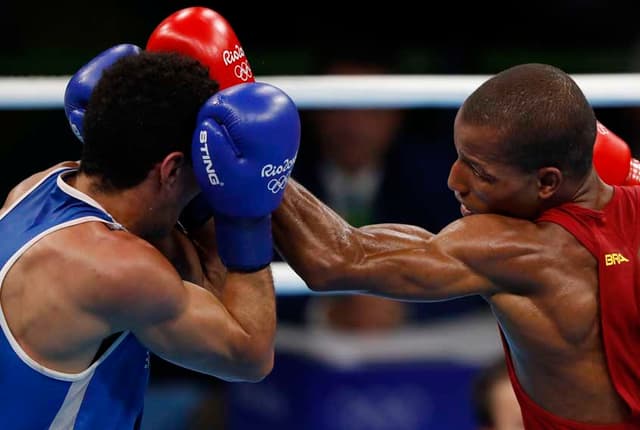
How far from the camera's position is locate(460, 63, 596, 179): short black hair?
1.96m

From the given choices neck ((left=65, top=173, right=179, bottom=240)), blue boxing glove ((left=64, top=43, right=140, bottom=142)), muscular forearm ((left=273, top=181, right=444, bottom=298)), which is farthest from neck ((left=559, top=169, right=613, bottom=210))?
blue boxing glove ((left=64, top=43, right=140, bottom=142))

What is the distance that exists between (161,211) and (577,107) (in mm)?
736

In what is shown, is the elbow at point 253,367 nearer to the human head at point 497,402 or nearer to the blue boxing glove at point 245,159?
the blue boxing glove at point 245,159

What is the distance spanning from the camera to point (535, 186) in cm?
202

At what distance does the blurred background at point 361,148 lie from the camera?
3379 millimetres

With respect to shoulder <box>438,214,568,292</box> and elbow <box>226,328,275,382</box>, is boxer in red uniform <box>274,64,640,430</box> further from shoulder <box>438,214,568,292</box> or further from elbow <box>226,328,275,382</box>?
elbow <box>226,328,275,382</box>

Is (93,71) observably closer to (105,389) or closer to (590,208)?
(105,389)

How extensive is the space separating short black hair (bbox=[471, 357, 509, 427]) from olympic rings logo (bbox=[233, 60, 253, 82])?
1.18 m

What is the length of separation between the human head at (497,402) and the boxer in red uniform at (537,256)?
2.61ft

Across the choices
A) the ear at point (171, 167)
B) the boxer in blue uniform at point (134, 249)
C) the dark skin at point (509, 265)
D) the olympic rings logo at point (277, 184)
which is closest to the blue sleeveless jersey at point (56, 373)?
the boxer in blue uniform at point (134, 249)

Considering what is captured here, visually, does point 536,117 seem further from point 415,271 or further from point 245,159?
point 245,159

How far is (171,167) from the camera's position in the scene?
1.92 metres

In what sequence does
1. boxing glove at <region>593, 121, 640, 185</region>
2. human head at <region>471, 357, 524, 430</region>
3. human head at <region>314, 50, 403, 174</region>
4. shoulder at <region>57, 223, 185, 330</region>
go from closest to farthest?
shoulder at <region>57, 223, 185, 330</region> → boxing glove at <region>593, 121, 640, 185</region> → human head at <region>471, 357, 524, 430</region> → human head at <region>314, 50, 403, 174</region>

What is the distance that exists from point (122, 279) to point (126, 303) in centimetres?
4
